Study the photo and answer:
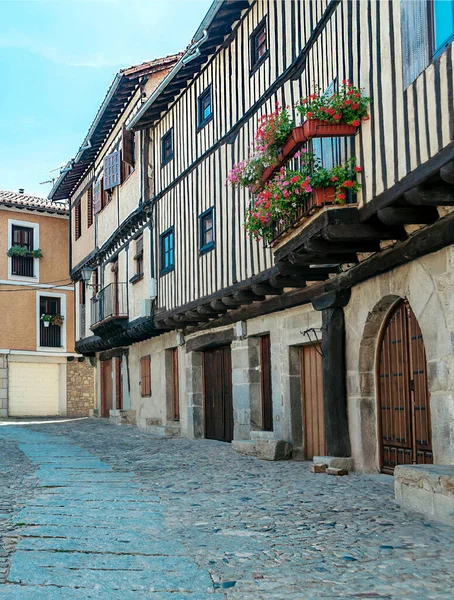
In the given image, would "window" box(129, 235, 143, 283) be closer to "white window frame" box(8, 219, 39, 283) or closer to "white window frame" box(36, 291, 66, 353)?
"white window frame" box(36, 291, 66, 353)

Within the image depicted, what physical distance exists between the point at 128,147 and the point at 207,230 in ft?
16.7

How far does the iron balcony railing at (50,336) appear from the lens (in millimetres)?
26812

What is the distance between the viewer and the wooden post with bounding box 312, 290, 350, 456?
8.84 meters

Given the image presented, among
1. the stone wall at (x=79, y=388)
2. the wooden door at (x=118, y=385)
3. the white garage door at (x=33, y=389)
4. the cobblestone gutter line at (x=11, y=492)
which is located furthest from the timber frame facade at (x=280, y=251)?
the stone wall at (x=79, y=388)

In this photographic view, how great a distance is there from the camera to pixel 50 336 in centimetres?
2705

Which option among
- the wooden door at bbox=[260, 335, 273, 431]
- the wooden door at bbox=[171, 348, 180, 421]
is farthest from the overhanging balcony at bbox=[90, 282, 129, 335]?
the wooden door at bbox=[260, 335, 273, 431]

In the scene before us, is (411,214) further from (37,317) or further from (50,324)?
(50,324)

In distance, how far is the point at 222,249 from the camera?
12117 millimetres

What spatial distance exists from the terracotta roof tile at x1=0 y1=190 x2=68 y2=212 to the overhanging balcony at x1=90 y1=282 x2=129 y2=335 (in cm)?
831

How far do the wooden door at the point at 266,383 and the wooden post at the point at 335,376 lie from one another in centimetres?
270

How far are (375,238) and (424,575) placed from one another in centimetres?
376

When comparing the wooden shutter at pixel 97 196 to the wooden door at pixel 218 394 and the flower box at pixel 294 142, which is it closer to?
the wooden door at pixel 218 394

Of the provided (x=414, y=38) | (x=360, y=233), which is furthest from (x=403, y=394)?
(x=414, y=38)

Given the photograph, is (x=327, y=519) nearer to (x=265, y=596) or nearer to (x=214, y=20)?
(x=265, y=596)
